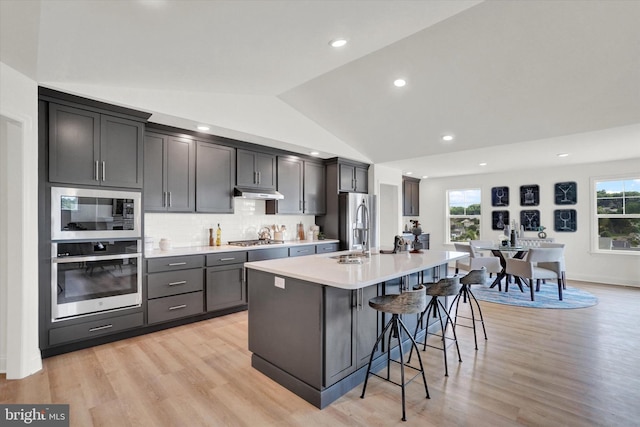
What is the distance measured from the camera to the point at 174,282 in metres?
3.62

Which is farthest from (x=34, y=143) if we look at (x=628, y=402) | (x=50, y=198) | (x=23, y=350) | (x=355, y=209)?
(x=628, y=402)

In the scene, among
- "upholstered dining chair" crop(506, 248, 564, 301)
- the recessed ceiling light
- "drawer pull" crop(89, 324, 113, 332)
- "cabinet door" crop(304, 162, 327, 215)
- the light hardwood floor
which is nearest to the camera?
the light hardwood floor

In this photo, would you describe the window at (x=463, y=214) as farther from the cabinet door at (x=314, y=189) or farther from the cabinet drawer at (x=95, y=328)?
the cabinet drawer at (x=95, y=328)

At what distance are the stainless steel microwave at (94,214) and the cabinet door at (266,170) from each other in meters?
1.81

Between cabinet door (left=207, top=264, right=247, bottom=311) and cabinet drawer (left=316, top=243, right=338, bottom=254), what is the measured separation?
1.48m

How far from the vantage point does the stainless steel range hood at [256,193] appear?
14.6 feet

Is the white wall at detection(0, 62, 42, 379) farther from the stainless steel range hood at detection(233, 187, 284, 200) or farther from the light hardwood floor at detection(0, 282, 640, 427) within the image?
the stainless steel range hood at detection(233, 187, 284, 200)

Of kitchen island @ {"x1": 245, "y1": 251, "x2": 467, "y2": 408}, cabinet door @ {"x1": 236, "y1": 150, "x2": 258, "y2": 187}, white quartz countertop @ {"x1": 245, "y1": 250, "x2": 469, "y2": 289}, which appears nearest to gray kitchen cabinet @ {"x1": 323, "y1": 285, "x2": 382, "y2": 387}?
kitchen island @ {"x1": 245, "y1": 251, "x2": 467, "y2": 408}

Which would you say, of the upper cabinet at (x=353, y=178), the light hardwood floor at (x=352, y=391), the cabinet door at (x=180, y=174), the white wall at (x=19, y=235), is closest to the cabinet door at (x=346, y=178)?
Answer: the upper cabinet at (x=353, y=178)

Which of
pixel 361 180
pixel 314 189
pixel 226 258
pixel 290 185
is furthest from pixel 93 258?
pixel 361 180

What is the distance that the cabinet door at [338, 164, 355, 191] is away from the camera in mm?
5693

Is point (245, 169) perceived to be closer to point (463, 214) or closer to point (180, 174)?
point (180, 174)

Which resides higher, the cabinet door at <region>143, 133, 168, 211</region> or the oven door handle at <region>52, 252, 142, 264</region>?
the cabinet door at <region>143, 133, 168, 211</region>

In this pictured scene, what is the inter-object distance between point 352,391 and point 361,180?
4366 millimetres
